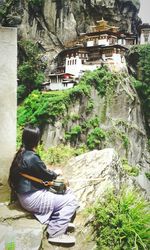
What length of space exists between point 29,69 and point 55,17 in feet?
22.7

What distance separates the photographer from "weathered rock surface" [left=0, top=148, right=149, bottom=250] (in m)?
4.22

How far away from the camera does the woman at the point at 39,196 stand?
14.4 ft

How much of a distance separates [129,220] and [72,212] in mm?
655

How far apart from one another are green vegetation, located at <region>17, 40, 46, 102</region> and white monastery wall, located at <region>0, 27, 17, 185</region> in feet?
87.9

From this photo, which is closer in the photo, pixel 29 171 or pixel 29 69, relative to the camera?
A: pixel 29 171

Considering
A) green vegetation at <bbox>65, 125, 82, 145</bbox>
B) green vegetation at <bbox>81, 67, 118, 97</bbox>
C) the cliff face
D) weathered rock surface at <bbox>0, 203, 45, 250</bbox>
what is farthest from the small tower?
weathered rock surface at <bbox>0, 203, 45, 250</bbox>

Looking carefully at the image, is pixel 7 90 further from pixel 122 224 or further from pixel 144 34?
pixel 144 34

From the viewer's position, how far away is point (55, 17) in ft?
120

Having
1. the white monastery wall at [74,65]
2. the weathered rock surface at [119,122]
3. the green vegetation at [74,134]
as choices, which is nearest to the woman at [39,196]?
the weathered rock surface at [119,122]

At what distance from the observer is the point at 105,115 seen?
98.6 ft

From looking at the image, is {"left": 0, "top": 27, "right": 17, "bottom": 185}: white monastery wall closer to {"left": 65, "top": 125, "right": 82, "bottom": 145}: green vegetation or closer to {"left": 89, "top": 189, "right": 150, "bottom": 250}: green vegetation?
{"left": 89, "top": 189, "right": 150, "bottom": 250}: green vegetation

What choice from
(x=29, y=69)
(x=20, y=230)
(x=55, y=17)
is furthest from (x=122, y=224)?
(x=55, y=17)

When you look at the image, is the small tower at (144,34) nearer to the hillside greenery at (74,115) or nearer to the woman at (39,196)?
the hillside greenery at (74,115)

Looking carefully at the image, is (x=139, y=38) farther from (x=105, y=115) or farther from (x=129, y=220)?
(x=129, y=220)
